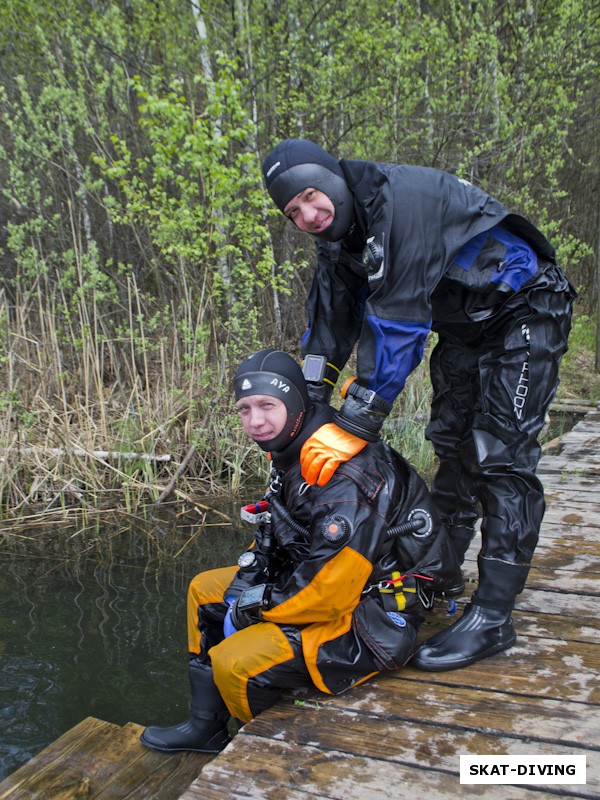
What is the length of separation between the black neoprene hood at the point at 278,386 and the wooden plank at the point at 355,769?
37.3 inches

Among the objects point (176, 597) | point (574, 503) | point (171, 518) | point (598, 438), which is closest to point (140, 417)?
point (171, 518)

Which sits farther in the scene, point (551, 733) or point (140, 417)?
point (140, 417)

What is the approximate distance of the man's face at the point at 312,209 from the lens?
2.23 metres

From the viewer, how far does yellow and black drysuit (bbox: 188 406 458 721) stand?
2.04 m

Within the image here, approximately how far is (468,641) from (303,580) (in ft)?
2.34

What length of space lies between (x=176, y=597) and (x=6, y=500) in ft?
7.07

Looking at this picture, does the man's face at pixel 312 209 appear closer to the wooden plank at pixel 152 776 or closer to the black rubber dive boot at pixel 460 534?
the black rubber dive boot at pixel 460 534

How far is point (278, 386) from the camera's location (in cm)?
228

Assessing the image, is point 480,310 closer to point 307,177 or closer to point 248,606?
point 307,177

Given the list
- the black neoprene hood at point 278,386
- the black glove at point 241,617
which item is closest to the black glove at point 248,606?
the black glove at point 241,617

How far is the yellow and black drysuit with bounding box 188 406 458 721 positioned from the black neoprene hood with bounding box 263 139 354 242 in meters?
0.73

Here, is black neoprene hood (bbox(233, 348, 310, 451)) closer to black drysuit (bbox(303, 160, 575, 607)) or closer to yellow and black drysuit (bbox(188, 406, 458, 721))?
yellow and black drysuit (bbox(188, 406, 458, 721))

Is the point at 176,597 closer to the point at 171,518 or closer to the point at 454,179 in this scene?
the point at 171,518

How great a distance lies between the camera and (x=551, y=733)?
1899 mm
